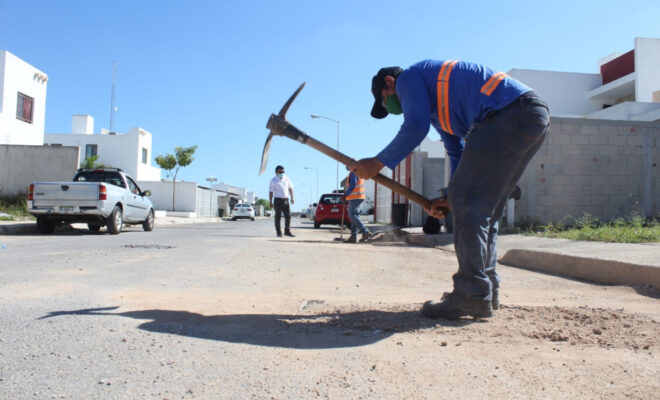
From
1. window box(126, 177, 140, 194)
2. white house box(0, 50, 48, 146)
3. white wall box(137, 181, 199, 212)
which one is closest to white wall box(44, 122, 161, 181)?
white wall box(137, 181, 199, 212)

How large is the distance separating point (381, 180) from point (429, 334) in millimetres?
1191

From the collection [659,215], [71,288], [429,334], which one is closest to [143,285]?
[71,288]

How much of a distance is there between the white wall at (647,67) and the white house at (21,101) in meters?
37.7

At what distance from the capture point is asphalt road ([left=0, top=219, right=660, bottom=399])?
5.73ft

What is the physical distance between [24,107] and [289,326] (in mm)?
27471

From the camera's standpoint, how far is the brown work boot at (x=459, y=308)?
266 centimetres

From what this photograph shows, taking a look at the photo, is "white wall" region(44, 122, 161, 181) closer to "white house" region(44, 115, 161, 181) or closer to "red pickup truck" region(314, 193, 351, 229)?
"white house" region(44, 115, 161, 181)

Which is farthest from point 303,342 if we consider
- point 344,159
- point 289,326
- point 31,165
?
point 31,165

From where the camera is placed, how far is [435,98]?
293 cm

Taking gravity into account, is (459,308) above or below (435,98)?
below

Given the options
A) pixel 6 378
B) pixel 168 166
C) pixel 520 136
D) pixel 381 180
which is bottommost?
pixel 6 378

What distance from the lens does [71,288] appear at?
11.9 feet

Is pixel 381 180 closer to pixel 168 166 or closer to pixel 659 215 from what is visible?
pixel 659 215

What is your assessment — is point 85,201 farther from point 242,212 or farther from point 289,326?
point 242,212
